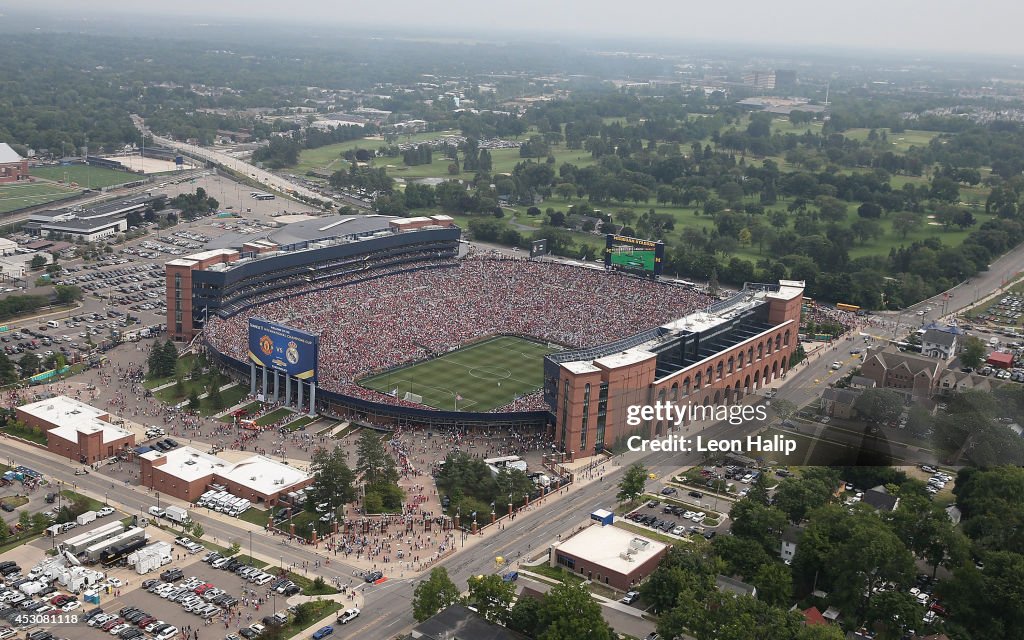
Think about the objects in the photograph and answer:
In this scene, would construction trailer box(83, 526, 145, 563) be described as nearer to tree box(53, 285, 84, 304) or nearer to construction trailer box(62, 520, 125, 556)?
construction trailer box(62, 520, 125, 556)

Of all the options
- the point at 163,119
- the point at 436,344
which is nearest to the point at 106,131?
the point at 163,119

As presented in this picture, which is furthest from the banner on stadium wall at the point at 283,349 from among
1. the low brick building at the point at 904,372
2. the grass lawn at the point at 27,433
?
the low brick building at the point at 904,372

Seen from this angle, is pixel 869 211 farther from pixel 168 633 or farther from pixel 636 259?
pixel 168 633

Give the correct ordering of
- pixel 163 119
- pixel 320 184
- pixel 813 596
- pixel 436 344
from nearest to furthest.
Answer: pixel 813 596, pixel 436 344, pixel 320 184, pixel 163 119

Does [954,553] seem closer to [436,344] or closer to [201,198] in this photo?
[436,344]

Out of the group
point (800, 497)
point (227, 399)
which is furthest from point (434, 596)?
point (227, 399)
